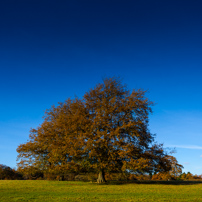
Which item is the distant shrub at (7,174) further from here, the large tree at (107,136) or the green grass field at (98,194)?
the green grass field at (98,194)

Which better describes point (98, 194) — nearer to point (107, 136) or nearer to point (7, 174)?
point (107, 136)

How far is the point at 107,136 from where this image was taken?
2867 centimetres

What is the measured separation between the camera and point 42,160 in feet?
131

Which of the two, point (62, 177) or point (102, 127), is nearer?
point (102, 127)

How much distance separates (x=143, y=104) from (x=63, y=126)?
11.8 m

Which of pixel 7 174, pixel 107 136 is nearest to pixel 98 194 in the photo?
pixel 107 136

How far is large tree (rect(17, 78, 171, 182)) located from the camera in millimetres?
28422

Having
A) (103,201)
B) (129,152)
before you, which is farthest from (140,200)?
(129,152)

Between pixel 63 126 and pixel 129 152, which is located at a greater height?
pixel 63 126

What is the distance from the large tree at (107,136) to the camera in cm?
2842

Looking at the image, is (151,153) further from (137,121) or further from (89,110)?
(89,110)

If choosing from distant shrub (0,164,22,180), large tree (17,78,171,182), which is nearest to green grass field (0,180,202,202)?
large tree (17,78,171,182)

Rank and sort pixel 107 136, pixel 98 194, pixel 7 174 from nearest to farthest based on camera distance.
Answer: pixel 98 194 → pixel 107 136 → pixel 7 174

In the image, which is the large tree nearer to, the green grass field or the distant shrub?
the green grass field
